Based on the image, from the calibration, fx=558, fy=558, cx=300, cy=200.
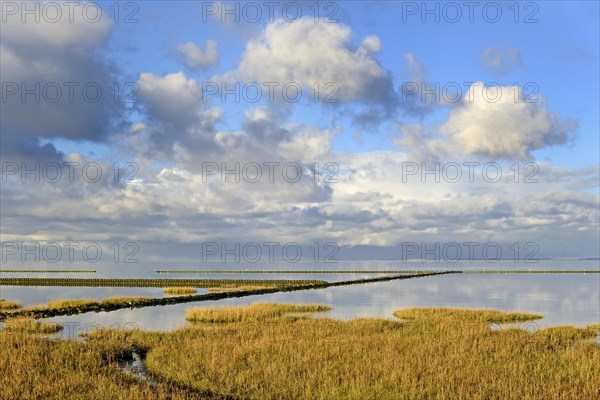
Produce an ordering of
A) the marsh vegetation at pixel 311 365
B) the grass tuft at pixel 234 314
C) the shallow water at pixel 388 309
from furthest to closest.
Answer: the grass tuft at pixel 234 314 → the shallow water at pixel 388 309 → the marsh vegetation at pixel 311 365

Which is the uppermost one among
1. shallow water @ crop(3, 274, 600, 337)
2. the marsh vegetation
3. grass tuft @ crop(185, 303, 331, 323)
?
the marsh vegetation

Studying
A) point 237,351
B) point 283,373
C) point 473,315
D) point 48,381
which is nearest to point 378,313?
point 473,315

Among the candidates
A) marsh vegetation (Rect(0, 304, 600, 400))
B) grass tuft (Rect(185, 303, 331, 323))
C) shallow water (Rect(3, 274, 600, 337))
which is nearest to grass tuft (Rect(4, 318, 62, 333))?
shallow water (Rect(3, 274, 600, 337))

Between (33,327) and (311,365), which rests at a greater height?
(311,365)

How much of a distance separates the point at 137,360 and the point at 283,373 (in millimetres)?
9256

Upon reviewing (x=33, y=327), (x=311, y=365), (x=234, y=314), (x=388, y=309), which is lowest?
(x=388, y=309)

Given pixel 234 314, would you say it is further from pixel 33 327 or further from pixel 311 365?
pixel 311 365

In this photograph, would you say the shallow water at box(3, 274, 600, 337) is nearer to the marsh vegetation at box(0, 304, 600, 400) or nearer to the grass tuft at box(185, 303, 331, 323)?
the grass tuft at box(185, 303, 331, 323)

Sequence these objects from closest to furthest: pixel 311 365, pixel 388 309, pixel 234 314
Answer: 1. pixel 311 365
2. pixel 234 314
3. pixel 388 309

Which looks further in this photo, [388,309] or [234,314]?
[388,309]

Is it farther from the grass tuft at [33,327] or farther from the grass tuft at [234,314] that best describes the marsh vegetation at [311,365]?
the grass tuft at [234,314]

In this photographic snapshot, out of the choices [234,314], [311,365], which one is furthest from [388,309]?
[311,365]

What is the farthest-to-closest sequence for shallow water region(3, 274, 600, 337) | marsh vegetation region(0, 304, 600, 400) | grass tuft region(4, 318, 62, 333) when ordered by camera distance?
1. shallow water region(3, 274, 600, 337)
2. grass tuft region(4, 318, 62, 333)
3. marsh vegetation region(0, 304, 600, 400)

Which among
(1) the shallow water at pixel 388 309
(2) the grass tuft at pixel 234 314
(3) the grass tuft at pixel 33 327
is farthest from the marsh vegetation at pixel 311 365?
(1) the shallow water at pixel 388 309
